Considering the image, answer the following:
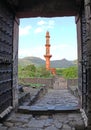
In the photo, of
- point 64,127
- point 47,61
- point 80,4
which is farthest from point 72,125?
point 47,61

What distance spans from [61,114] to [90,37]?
9.68ft

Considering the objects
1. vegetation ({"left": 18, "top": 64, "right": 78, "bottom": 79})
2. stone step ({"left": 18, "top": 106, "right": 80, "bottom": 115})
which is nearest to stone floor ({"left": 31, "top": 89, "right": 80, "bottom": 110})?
stone step ({"left": 18, "top": 106, "right": 80, "bottom": 115})

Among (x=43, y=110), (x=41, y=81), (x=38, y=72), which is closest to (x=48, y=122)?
(x=43, y=110)

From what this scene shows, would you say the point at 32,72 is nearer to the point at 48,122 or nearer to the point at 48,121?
the point at 48,121

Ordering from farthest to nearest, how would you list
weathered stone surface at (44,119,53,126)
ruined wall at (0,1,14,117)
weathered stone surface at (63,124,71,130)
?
1. ruined wall at (0,1,14,117)
2. weathered stone surface at (44,119,53,126)
3. weathered stone surface at (63,124,71,130)

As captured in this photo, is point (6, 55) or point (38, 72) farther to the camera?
point (38, 72)

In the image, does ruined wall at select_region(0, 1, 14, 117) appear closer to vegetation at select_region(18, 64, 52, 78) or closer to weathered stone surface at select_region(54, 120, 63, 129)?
weathered stone surface at select_region(54, 120, 63, 129)

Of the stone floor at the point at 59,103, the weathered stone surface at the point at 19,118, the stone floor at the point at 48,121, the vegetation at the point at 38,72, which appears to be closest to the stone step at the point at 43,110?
the stone floor at the point at 48,121

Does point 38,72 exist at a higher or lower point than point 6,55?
lower

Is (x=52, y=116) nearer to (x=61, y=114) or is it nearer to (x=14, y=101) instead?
(x=61, y=114)

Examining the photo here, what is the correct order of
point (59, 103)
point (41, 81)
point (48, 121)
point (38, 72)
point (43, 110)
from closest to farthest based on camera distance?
point (48, 121) → point (43, 110) → point (59, 103) → point (41, 81) → point (38, 72)

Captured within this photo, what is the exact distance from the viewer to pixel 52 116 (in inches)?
254

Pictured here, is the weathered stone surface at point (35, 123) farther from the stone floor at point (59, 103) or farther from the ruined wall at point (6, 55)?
the stone floor at point (59, 103)

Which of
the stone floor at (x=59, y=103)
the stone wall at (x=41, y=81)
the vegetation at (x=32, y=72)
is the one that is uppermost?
the vegetation at (x=32, y=72)
